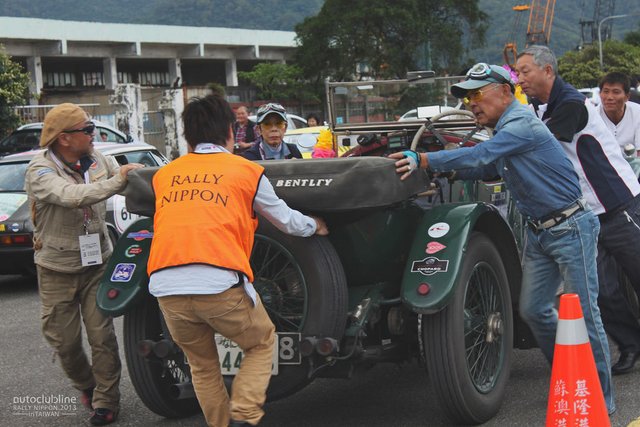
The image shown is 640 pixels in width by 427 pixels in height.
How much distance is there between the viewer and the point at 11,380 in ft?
21.9

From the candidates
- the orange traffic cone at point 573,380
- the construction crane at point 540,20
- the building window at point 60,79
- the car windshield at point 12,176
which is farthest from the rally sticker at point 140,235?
the construction crane at point 540,20

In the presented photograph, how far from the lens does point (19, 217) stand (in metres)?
10.6

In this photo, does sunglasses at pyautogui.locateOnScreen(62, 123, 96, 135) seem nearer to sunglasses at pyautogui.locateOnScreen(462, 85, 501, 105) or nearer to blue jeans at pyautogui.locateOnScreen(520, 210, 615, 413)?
sunglasses at pyautogui.locateOnScreen(462, 85, 501, 105)

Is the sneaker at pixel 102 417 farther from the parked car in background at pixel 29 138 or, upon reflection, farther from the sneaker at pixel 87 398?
the parked car in background at pixel 29 138

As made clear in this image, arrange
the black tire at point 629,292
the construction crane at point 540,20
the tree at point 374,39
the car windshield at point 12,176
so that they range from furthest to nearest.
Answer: the construction crane at point 540,20, the tree at point 374,39, the car windshield at point 12,176, the black tire at point 629,292

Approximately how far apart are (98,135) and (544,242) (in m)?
16.4

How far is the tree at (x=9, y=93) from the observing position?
24734mm

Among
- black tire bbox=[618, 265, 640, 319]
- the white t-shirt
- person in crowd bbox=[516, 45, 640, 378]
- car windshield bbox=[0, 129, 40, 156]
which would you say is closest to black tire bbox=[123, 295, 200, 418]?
person in crowd bbox=[516, 45, 640, 378]

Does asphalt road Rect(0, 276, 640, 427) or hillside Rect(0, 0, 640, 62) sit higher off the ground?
hillside Rect(0, 0, 640, 62)

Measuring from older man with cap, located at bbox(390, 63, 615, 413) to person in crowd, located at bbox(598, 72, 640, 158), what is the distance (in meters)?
2.51

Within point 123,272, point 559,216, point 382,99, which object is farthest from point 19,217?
point 559,216

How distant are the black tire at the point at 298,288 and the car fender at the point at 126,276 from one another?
23.8 inches

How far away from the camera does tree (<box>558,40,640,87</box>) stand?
62.7 m

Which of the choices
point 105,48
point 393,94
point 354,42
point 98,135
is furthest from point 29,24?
point 393,94
